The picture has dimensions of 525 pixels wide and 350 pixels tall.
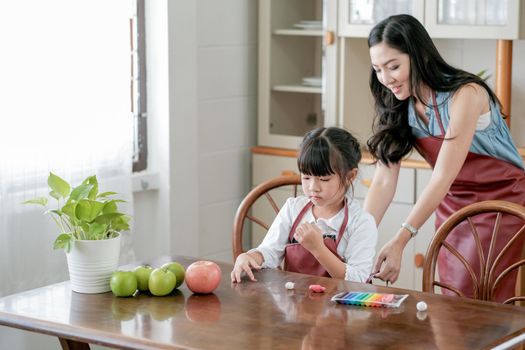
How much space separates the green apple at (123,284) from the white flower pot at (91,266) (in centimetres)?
5

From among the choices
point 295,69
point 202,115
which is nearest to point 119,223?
point 202,115

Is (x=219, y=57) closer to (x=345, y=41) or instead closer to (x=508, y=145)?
(x=345, y=41)

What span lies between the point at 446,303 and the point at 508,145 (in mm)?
775

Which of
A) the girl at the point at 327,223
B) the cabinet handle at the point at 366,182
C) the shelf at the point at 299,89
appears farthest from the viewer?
the shelf at the point at 299,89

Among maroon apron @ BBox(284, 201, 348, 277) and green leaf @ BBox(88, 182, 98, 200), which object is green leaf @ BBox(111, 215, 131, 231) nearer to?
green leaf @ BBox(88, 182, 98, 200)

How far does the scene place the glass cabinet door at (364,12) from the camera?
12.8 feet

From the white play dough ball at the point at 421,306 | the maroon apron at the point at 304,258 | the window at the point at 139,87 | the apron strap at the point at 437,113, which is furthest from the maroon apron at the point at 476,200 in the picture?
the window at the point at 139,87

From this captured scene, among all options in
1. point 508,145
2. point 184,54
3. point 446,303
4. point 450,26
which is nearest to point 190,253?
point 184,54

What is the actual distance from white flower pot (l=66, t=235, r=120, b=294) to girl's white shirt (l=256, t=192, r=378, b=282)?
1.37 feet

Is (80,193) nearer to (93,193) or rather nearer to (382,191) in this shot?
(93,193)

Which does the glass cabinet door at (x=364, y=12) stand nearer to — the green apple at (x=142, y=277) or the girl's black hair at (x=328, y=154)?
the girl's black hair at (x=328, y=154)

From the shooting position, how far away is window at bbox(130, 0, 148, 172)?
3852mm

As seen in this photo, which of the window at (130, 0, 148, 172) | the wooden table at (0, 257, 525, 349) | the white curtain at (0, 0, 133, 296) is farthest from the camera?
the window at (130, 0, 148, 172)

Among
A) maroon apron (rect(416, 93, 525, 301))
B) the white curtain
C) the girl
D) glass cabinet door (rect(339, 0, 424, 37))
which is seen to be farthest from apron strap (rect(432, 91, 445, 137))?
the white curtain
